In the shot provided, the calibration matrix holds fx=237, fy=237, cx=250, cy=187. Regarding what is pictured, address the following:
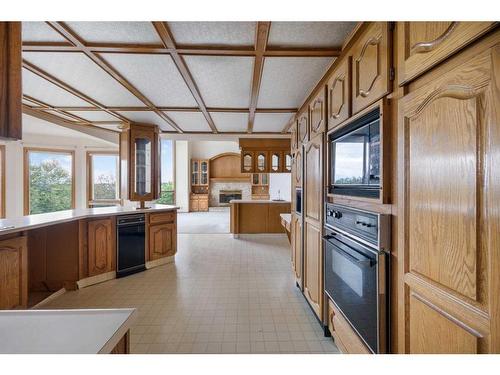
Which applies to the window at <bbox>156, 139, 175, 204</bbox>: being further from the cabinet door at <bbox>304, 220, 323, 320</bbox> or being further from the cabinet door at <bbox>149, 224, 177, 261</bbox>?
the cabinet door at <bbox>304, 220, 323, 320</bbox>

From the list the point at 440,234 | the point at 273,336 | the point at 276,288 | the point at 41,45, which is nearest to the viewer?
the point at 440,234

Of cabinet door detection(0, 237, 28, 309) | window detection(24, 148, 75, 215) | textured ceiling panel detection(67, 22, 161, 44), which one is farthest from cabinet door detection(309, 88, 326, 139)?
window detection(24, 148, 75, 215)

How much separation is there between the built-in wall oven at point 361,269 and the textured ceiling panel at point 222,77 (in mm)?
1323

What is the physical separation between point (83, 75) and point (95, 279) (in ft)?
7.72

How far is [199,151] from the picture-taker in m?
10.6

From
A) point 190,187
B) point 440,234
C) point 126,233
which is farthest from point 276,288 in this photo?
point 190,187

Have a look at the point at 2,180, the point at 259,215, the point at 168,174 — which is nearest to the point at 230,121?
the point at 259,215

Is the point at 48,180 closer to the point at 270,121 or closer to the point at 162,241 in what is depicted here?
the point at 162,241

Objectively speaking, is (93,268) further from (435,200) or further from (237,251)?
(435,200)

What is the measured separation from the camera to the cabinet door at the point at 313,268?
197 centimetres

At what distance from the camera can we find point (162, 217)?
3.62 meters
